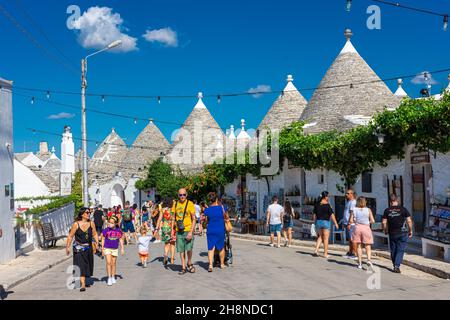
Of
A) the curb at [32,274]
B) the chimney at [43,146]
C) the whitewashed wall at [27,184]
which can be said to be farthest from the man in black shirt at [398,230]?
the chimney at [43,146]

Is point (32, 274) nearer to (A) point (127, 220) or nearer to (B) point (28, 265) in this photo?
(B) point (28, 265)

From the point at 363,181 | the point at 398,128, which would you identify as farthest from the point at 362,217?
the point at 363,181

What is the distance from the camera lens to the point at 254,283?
956 centimetres

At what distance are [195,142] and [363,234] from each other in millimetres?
27667

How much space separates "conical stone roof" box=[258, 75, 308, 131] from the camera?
1131 inches

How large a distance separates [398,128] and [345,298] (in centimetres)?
756

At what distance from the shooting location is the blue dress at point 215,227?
36.2 feet

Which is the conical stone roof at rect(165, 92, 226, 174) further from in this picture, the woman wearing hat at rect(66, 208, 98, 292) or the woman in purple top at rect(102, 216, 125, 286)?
the woman wearing hat at rect(66, 208, 98, 292)

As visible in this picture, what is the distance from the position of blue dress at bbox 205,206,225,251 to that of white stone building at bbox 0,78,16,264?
19.6 feet

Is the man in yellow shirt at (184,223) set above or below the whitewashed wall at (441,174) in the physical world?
below

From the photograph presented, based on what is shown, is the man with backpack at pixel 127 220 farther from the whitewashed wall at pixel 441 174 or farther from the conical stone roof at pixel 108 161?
the conical stone roof at pixel 108 161

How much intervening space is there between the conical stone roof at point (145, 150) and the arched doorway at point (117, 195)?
1326 mm

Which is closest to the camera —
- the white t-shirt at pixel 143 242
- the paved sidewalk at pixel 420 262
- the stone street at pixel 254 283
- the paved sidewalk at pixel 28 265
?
the stone street at pixel 254 283
